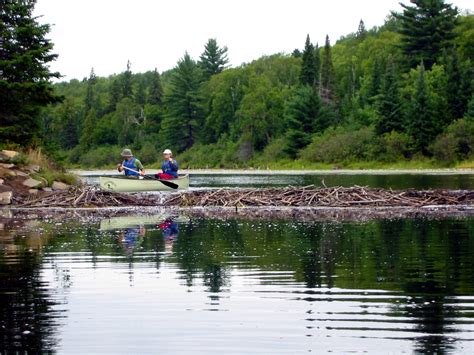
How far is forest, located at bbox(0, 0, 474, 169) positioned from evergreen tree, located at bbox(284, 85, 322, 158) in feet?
0.46

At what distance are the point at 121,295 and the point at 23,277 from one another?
261cm

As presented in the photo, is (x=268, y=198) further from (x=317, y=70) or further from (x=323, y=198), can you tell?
(x=317, y=70)

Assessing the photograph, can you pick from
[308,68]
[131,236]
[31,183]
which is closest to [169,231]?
[131,236]

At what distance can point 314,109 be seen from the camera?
111688 mm

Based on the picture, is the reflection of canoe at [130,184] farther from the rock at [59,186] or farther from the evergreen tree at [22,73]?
the evergreen tree at [22,73]

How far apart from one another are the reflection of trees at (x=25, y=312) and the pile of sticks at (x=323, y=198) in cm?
1679

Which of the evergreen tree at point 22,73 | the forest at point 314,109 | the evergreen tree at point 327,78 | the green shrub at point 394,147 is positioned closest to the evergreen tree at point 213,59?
the forest at point 314,109

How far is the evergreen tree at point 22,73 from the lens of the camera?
1542 inches

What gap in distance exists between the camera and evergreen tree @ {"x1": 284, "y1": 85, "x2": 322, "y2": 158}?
10900 cm

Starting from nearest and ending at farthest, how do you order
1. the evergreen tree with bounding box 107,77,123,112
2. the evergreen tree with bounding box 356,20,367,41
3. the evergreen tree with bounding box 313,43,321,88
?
the evergreen tree with bounding box 313,43,321,88 → the evergreen tree with bounding box 107,77,123,112 → the evergreen tree with bounding box 356,20,367,41

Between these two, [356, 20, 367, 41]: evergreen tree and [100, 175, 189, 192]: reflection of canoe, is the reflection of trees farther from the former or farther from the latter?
[356, 20, 367, 41]: evergreen tree

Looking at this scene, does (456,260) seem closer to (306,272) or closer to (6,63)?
(306,272)

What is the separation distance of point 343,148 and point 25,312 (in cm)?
8887

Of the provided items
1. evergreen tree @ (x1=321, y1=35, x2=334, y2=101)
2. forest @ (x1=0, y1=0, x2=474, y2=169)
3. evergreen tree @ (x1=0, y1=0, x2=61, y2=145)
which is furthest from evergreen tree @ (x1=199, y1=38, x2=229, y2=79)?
→ evergreen tree @ (x1=0, y1=0, x2=61, y2=145)
